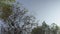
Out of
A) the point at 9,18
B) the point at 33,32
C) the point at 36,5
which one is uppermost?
the point at 36,5

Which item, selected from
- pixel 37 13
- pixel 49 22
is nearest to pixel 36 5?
pixel 37 13

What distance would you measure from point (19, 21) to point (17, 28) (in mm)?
177

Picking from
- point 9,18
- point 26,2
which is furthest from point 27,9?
point 9,18

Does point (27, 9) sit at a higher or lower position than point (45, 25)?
higher

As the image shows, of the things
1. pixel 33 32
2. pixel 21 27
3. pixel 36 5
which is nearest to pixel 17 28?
pixel 21 27

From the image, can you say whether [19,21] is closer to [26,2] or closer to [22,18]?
[22,18]

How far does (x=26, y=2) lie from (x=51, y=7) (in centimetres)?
61

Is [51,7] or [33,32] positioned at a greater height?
[51,7]

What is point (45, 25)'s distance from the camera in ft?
16.1

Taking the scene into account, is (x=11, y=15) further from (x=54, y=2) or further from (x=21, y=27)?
(x=54, y=2)

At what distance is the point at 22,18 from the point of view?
4.84 metres

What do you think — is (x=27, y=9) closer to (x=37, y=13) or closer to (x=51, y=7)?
(x=37, y=13)

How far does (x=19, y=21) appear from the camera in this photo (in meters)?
4.84

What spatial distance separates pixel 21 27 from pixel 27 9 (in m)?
0.46
